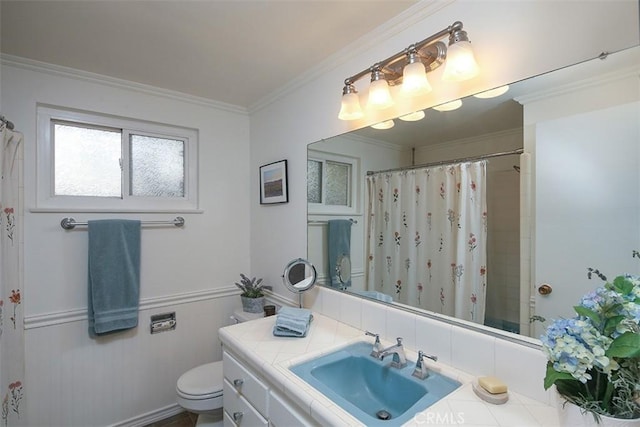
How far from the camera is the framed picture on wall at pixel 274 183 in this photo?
6.76ft

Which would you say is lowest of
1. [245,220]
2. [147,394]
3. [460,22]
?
[147,394]

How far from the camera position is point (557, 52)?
924 mm

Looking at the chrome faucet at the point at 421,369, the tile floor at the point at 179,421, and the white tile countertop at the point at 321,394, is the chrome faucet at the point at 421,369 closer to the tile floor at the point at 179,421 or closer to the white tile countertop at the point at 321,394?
the white tile countertop at the point at 321,394

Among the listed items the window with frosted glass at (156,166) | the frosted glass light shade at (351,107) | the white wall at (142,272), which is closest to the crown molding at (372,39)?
the frosted glass light shade at (351,107)

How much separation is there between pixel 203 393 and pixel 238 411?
0.42 meters

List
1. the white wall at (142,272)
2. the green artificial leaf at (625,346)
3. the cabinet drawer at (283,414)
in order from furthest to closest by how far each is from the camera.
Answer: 1. the white wall at (142,272)
2. the cabinet drawer at (283,414)
3. the green artificial leaf at (625,346)

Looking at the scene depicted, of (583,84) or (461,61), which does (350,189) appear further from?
(583,84)

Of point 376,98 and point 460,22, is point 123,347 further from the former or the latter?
point 460,22

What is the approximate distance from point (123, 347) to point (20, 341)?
1.79ft

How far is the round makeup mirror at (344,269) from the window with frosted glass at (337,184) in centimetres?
30

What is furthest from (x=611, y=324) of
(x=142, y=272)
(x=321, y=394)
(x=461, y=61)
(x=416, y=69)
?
(x=142, y=272)

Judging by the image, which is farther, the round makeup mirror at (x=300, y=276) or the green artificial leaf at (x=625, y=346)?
the round makeup mirror at (x=300, y=276)

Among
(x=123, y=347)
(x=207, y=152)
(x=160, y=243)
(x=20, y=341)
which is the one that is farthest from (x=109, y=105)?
(x=123, y=347)

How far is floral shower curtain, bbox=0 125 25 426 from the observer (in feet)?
4.33
